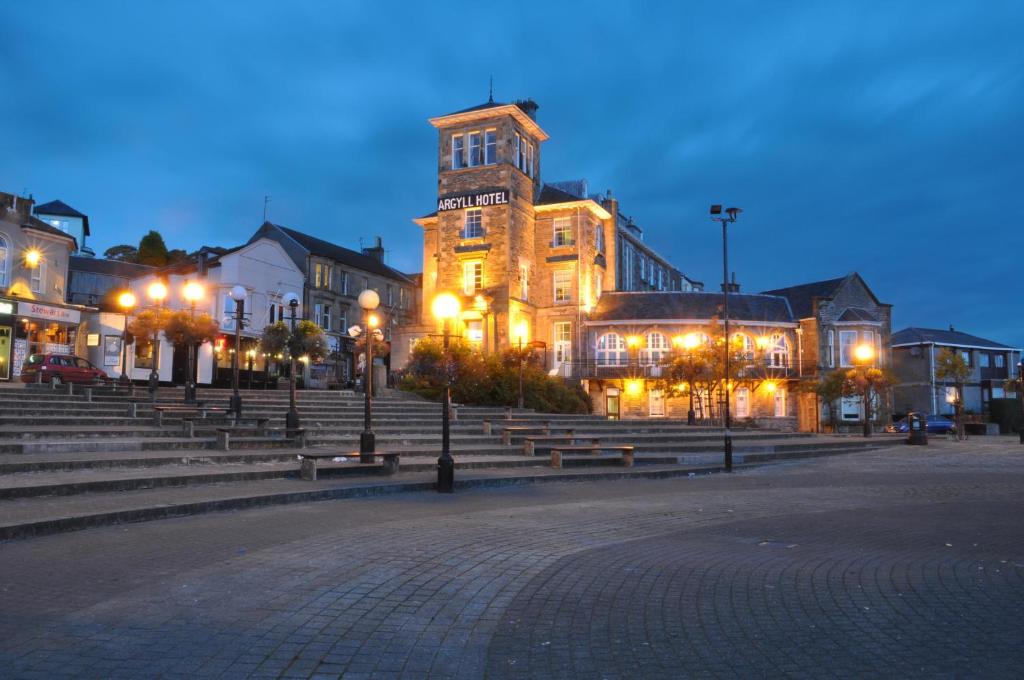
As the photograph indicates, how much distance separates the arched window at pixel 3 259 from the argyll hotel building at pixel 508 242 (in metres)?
20.0

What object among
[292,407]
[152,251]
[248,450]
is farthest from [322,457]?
[152,251]

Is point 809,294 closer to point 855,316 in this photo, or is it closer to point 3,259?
point 855,316

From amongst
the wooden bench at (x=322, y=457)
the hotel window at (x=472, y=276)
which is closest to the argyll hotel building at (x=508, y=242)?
the hotel window at (x=472, y=276)

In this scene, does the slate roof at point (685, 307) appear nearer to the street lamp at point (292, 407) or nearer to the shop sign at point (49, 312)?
the street lamp at point (292, 407)

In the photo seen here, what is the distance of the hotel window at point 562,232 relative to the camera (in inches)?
1816

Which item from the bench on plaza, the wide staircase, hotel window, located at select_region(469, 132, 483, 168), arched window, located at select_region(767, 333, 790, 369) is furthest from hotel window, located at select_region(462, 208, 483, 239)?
the bench on plaza

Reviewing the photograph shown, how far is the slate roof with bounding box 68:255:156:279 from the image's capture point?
4794 cm

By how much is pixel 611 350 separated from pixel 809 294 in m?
15.4

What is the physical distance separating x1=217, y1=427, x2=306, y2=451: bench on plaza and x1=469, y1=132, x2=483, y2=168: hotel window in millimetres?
30236

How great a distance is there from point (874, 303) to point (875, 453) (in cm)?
2913

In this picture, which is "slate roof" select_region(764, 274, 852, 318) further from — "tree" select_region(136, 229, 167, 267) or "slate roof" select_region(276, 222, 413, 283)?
"tree" select_region(136, 229, 167, 267)

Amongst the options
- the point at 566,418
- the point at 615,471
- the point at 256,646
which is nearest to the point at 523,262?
the point at 566,418

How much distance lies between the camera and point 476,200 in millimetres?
44000

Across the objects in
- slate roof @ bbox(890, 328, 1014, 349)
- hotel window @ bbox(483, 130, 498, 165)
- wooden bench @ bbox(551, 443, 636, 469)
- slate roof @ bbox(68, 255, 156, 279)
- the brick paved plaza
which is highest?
hotel window @ bbox(483, 130, 498, 165)
